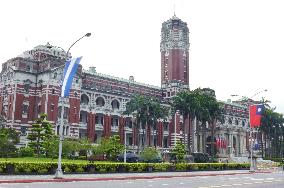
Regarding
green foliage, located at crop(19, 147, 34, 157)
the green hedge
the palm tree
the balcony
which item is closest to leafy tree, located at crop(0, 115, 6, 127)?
green foliage, located at crop(19, 147, 34, 157)

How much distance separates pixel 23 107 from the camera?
79.0m

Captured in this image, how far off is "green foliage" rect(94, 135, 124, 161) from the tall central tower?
42608mm

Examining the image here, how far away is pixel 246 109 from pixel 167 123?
44.3 m

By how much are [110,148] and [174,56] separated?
50.1 m

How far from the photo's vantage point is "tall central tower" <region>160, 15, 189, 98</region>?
10994 centimetres

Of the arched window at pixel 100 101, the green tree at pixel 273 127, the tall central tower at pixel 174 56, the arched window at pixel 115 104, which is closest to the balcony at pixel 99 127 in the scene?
the arched window at pixel 100 101

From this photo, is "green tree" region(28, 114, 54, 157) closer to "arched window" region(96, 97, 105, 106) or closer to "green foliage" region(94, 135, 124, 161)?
"green foliage" region(94, 135, 124, 161)

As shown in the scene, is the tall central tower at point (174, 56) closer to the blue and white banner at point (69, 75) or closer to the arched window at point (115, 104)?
the arched window at point (115, 104)

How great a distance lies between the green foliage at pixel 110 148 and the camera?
6425cm

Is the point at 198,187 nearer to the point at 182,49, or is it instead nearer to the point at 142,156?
the point at 142,156

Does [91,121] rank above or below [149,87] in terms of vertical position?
below

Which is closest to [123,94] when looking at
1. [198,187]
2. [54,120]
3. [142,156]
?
[54,120]

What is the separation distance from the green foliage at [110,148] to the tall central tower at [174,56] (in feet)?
140

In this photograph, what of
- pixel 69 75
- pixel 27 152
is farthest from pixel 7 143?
pixel 69 75
